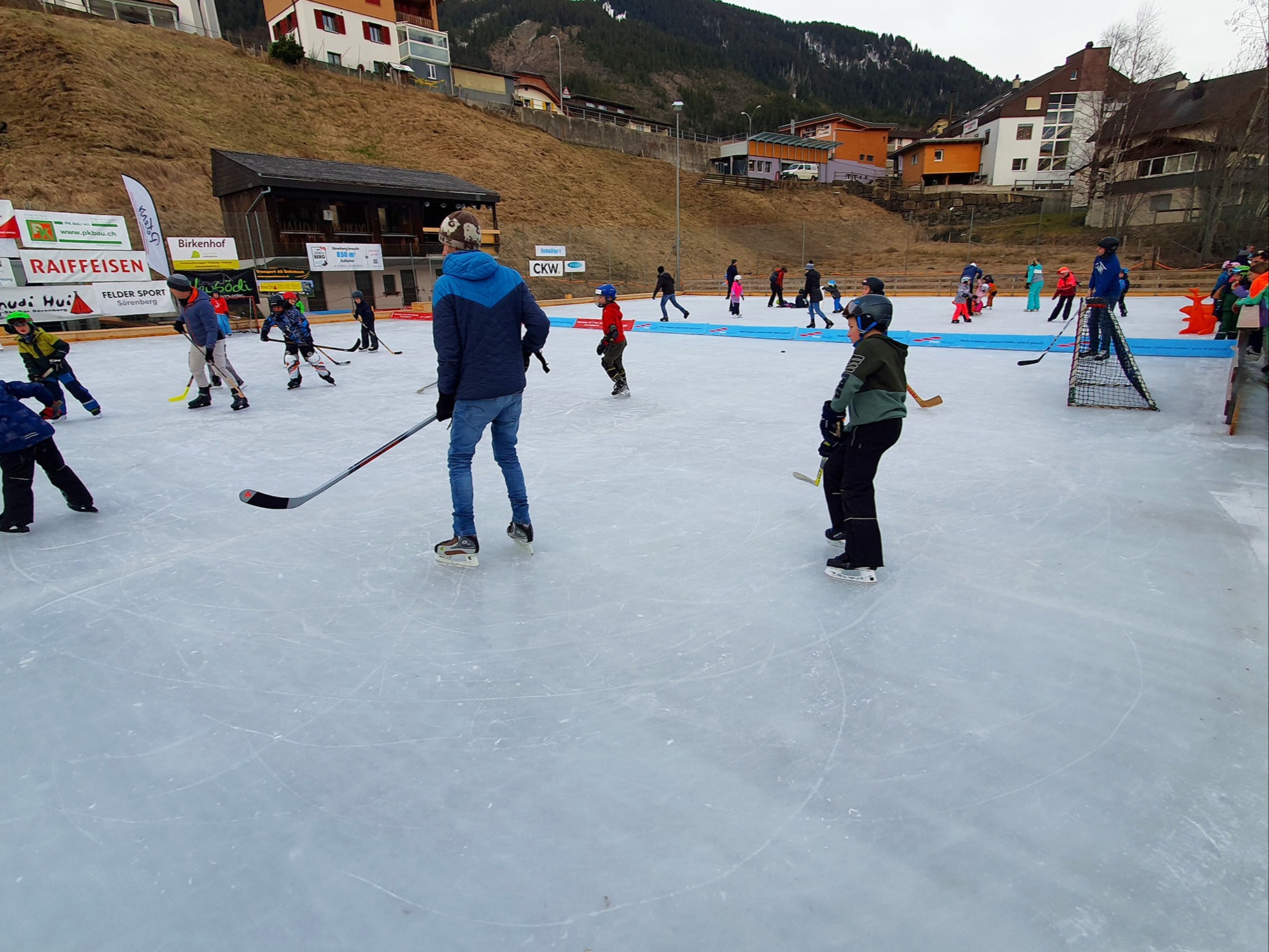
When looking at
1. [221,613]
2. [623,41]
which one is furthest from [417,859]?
[623,41]

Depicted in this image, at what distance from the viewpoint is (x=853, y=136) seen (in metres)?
65.6

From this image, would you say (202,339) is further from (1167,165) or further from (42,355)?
(1167,165)

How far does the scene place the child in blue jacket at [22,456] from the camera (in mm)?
4031

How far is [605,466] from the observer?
5.25m

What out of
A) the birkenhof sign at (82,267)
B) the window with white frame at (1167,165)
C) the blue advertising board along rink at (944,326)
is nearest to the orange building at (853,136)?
the window with white frame at (1167,165)

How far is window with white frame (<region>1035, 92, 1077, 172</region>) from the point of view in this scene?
50.7m

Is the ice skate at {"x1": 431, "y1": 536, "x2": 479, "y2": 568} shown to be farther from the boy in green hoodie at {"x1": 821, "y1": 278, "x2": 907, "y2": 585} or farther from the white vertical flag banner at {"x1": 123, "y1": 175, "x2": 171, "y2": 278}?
the white vertical flag banner at {"x1": 123, "y1": 175, "x2": 171, "y2": 278}

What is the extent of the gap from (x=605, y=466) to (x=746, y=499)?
1.29 metres

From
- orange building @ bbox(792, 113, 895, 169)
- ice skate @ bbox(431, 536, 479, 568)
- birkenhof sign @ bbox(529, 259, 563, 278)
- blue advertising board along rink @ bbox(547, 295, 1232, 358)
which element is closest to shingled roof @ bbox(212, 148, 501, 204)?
birkenhof sign @ bbox(529, 259, 563, 278)

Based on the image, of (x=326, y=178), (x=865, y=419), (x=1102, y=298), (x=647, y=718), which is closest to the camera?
(x=647, y=718)

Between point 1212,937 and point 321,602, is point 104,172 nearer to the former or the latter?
point 321,602

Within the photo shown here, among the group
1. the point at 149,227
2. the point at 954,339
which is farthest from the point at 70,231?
the point at 954,339

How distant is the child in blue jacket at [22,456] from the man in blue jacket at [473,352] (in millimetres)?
2829

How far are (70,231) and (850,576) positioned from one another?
2089 centimetres
